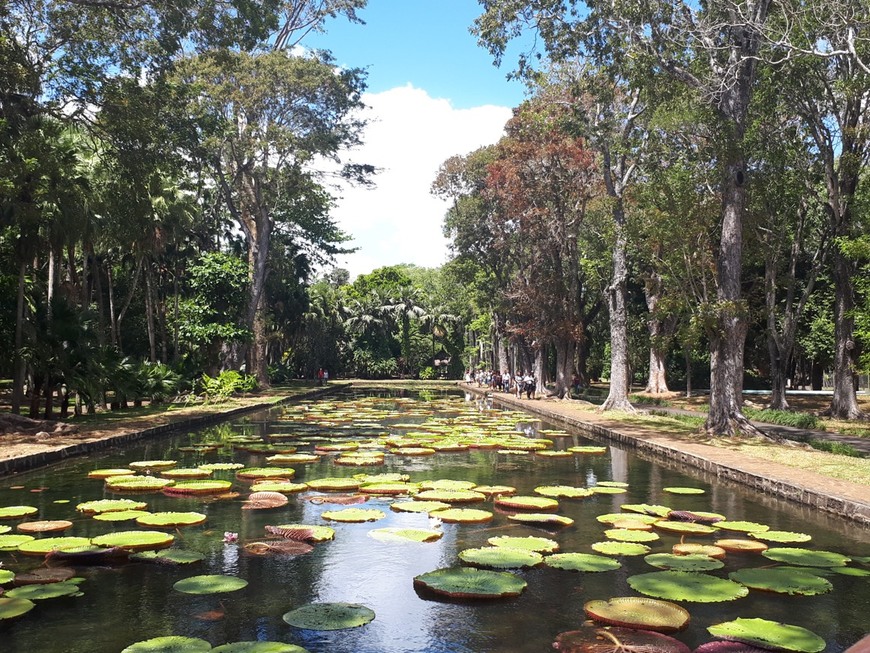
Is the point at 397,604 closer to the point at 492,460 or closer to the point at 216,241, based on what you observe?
the point at 492,460

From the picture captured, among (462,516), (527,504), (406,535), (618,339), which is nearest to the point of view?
(406,535)

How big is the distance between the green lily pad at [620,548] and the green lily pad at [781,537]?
1356mm

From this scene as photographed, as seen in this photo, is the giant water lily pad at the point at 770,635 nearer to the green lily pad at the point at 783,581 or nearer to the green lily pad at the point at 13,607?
the green lily pad at the point at 783,581

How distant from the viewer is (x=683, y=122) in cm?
2166

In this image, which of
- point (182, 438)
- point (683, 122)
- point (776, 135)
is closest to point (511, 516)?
point (182, 438)

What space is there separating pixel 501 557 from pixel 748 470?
20.8 feet

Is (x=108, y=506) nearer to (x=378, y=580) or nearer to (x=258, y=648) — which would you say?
(x=378, y=580)

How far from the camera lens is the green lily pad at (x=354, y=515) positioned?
8.15 m

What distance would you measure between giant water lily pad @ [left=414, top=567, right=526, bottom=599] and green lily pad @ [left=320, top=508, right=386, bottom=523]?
7.47 ft

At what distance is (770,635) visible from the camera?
462cm

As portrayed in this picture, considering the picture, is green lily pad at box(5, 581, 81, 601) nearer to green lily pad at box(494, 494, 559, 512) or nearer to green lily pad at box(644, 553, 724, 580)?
green lily pad at box(644, 553, 724, 580)

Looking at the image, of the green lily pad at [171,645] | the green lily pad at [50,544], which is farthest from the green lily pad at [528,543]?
the green lily pad at [50,544]

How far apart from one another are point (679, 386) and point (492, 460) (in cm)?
3385

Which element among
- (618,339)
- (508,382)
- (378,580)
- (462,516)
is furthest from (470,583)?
(508,382)
